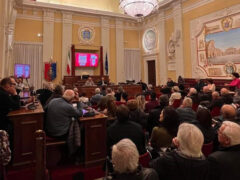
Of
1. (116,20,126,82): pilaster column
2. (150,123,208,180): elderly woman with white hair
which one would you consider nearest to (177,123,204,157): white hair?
(150,123,208,180): elderly woman with white hair

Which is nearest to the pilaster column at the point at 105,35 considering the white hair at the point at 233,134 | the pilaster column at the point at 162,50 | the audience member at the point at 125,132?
the pilaster column at the point at 162,50

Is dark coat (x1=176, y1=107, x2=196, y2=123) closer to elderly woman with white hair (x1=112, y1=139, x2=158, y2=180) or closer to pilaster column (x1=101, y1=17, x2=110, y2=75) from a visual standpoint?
elderly woman with white hair (x1=112, y1=139, x2=158, y2=180)

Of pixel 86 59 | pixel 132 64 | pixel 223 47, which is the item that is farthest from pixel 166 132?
pixel 132 64

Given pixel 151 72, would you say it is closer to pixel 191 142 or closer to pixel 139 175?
pixel 191 142

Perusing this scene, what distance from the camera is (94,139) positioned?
9.13ft

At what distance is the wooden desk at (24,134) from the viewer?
2484 millimetres

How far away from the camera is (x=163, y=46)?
11438 mm

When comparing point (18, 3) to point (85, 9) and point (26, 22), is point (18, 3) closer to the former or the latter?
point (26, 22)

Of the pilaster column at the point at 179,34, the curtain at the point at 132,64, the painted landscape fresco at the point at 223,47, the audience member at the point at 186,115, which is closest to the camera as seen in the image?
the audience member at the point at 186,115

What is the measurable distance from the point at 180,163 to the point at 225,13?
28.8ft

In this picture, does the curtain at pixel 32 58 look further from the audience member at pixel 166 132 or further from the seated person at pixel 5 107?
the audience member at pixel 166 132

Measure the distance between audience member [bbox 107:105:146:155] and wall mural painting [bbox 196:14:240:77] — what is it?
721cm

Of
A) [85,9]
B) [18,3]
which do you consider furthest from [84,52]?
[18,3]

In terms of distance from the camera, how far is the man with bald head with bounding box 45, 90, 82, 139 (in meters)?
2.64
